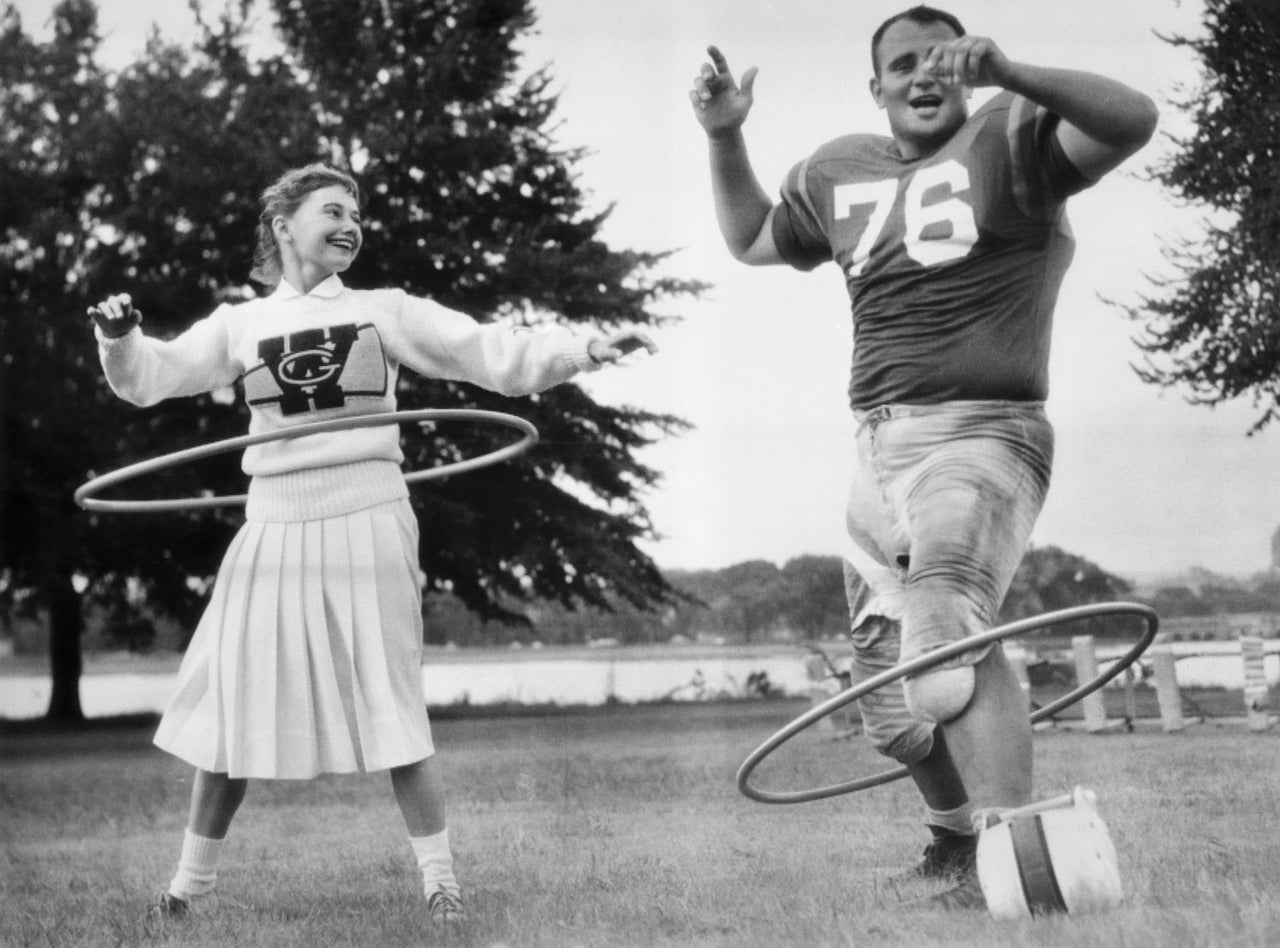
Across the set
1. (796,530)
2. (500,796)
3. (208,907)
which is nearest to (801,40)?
(796,530)

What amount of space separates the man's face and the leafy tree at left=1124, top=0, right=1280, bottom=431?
45.2 inches

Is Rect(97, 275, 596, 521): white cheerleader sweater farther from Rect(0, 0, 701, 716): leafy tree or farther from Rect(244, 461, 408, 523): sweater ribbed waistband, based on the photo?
Rect(0, 0, 701, 716): leafy tree

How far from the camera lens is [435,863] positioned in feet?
9.78

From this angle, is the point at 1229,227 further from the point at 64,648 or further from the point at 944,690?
the point at 64,648

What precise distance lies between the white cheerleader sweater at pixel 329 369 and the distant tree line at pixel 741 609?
2.03m

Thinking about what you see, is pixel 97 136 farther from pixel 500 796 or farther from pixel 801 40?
pixel 801 40

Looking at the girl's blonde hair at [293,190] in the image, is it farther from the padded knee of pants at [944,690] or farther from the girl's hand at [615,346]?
the padded knee of pants at [944,690]

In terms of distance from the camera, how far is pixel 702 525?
489cm

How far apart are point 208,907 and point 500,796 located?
7.05 ft

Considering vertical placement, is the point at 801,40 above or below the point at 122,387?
above

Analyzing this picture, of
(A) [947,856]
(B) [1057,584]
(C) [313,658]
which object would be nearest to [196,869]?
(C) [313,658]

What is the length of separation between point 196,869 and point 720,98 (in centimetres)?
189

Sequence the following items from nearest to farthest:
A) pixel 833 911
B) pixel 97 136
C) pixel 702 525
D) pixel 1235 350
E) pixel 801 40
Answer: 1. pixel 833 911
2. pixel 801 40
3. pixel 1235 350
4. pixel 702 525
5. pixel 97 136

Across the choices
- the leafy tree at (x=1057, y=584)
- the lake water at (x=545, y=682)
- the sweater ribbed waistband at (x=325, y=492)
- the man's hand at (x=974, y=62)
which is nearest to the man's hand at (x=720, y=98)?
the man's hand at (x=974, y=62)
